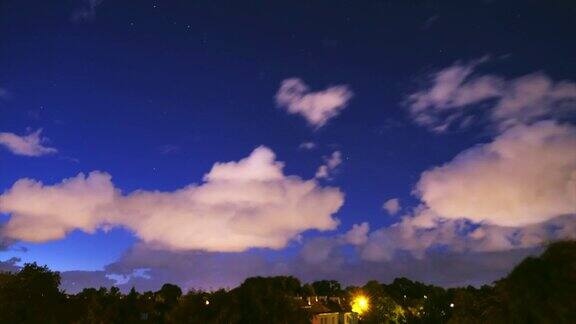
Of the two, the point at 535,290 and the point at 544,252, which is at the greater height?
the point at 544,252

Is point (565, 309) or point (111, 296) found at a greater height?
point (111, 296)

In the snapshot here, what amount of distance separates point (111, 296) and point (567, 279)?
4597cm

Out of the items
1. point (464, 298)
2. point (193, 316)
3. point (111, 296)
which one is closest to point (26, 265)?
point (111, 296)

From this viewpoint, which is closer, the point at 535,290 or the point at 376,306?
the point at 535,290

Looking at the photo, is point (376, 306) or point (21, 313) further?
point (376, 306)

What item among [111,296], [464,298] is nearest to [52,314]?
[111,296]

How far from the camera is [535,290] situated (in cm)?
1538

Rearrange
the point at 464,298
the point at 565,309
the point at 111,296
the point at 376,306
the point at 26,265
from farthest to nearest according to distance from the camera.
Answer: the point at 376,306, the point at 26,265, the point at 111,296, the point at 464,298, the point at 565,309

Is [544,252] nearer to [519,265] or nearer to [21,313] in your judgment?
[519,265]

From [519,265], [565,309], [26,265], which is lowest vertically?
[565,309]

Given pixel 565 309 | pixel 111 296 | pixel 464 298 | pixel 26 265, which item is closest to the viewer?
pixel 565 309

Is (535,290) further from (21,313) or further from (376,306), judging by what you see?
(376,306)

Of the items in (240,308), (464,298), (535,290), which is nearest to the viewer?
(535,290)

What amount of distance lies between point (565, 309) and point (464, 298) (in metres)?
34.3
